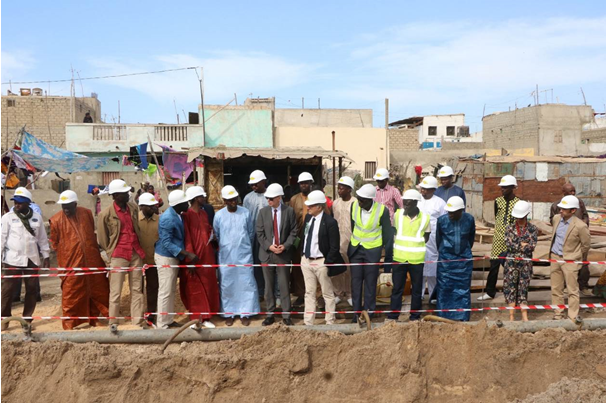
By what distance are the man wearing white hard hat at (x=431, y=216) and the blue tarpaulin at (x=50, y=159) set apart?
9.99m

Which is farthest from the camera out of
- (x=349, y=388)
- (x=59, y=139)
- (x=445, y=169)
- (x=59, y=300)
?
(x=59, y=139)

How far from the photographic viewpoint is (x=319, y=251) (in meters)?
6.36

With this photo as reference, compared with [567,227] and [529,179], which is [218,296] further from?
[529,179]

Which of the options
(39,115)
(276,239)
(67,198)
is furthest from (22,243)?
(39,115)

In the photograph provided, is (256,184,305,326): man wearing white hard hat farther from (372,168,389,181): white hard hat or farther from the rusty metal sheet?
the rusty metal sheet

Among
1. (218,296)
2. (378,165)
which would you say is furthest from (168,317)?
(378,165)

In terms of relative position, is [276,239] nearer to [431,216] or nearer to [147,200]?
[147,200]

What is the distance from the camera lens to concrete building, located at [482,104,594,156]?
108 feet

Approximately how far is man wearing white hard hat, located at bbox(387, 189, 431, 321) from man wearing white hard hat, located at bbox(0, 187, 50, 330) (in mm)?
4458

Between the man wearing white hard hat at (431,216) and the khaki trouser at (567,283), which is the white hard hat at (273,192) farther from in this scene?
the khaki trouser at (567,283)

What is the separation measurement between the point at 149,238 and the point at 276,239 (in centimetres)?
164

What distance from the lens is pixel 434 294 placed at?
23.4 ft

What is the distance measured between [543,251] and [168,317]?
574 centimetres

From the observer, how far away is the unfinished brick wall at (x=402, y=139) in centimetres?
3450
